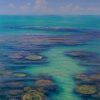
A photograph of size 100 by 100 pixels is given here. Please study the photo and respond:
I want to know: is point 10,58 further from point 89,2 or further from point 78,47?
point 89,2

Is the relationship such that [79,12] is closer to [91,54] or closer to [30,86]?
Answer: [91,54]


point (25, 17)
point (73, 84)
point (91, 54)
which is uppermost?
point (25, 17)

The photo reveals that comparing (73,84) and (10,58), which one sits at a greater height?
(10,58)

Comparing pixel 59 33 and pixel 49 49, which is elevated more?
pixel 59 33

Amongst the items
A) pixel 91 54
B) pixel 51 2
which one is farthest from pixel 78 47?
pixel 51 2
